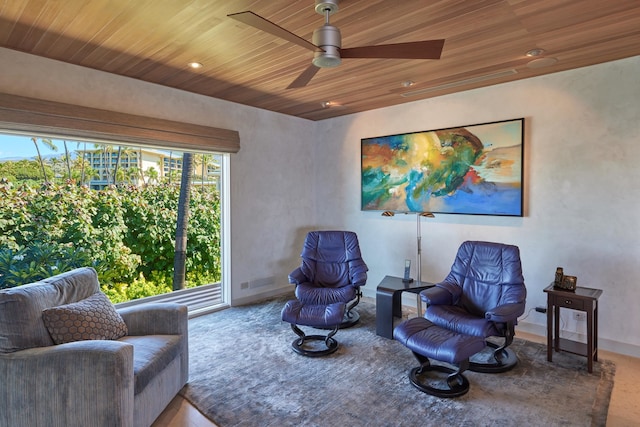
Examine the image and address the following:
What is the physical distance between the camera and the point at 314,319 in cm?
320

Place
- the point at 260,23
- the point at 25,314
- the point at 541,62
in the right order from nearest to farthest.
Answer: the point at 260,23 < the point at 25,314 < the point at 541,62

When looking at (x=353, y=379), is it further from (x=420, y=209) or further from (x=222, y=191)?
(x=222, y=191)

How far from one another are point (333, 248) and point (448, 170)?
5.43ft

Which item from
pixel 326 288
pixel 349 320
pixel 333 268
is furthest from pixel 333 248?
pixel 349 320

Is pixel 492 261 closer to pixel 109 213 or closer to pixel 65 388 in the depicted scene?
pixel 65 388

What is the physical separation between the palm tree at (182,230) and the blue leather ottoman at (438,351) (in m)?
3.04

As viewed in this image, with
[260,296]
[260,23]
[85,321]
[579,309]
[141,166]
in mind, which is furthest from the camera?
[260,296]

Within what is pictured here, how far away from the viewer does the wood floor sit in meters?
2.30

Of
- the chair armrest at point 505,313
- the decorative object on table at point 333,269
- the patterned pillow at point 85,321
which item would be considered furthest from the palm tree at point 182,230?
the chair armrest at point 505,313

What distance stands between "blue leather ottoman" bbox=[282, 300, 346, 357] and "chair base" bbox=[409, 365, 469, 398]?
2.54 feet

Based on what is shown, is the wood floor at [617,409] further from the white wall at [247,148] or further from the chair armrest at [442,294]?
the white wall at [247,148]

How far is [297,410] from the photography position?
2428 millimetres

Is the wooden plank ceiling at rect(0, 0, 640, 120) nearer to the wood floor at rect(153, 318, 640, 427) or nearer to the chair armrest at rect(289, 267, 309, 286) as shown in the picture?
the chair armrest at rect(289, 267, 309, 286)

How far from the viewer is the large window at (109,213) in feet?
10.9
